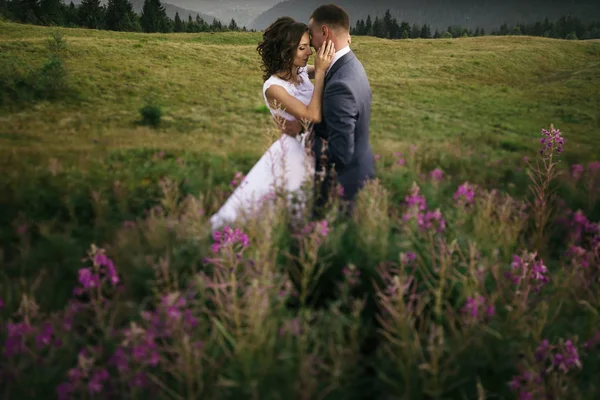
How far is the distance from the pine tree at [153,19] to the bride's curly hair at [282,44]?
68.2 meters

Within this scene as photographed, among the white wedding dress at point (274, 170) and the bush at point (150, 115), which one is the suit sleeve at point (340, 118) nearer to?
the white wedding dress at point (274, 170)

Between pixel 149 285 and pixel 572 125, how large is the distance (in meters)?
10.3

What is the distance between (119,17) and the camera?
6088 centimetres

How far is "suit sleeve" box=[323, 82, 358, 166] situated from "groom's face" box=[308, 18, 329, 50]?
0.68 metres

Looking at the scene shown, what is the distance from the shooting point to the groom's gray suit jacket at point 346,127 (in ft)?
13.4

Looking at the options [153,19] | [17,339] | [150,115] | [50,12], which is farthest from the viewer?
[153,19]

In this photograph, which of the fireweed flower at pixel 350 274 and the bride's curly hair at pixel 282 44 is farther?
the bride's curly hair at pixel 282 44

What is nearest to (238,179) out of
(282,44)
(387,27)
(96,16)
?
(282,44)

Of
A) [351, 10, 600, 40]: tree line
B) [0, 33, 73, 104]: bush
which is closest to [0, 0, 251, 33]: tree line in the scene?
[351, 10, 600, 40]: tree line

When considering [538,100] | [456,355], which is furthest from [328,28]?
[538,100]

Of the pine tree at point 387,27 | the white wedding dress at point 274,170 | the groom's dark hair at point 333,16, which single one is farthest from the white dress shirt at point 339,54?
the pine tree at point 387,27

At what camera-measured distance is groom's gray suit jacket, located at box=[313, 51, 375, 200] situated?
4090mm

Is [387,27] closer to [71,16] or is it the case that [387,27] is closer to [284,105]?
[71,16]

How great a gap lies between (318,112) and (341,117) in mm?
333
